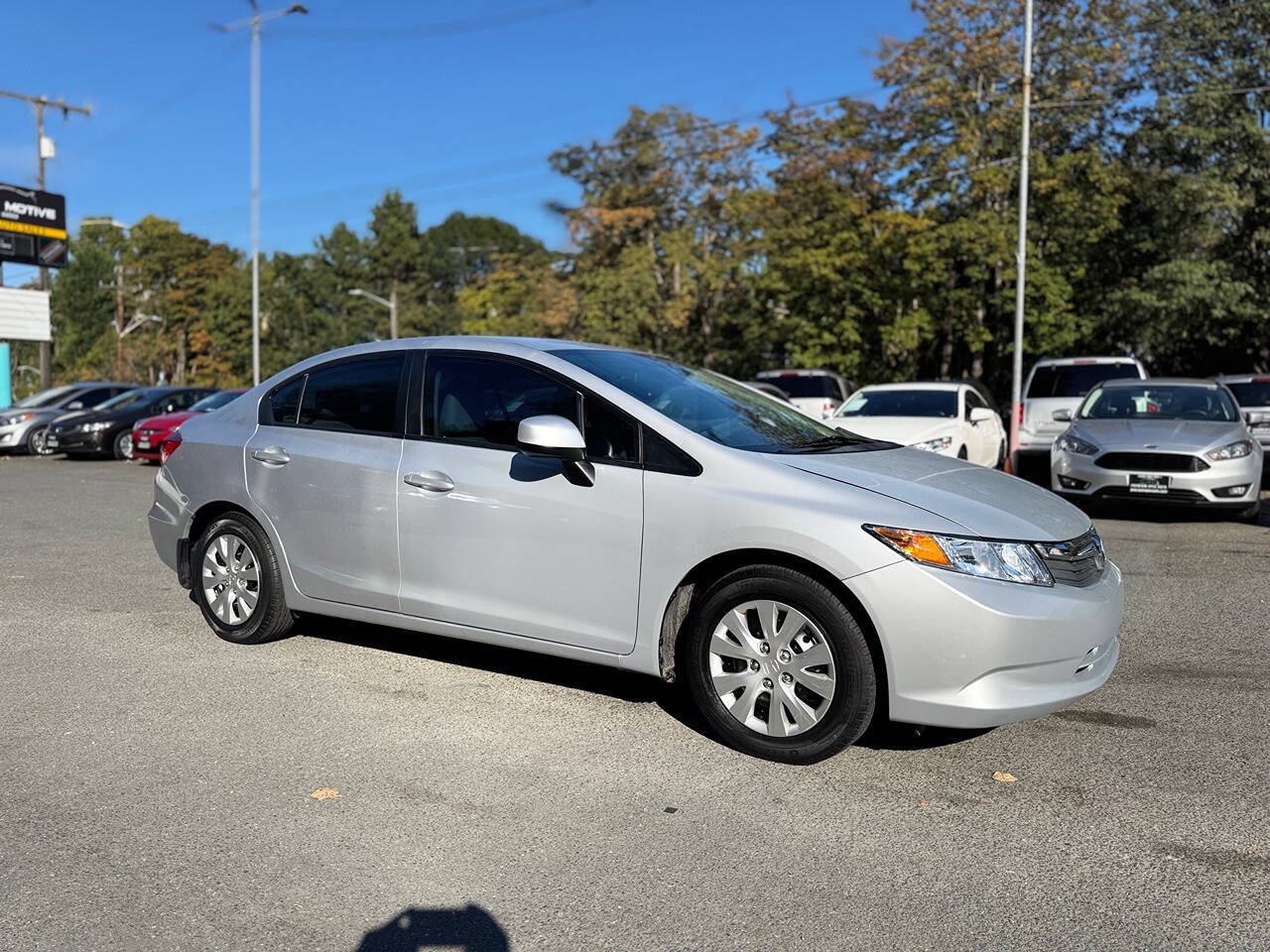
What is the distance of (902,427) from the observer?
13.2 meters

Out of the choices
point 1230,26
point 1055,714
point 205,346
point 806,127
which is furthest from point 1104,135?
point 205,346

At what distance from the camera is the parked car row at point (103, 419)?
19.5 metres

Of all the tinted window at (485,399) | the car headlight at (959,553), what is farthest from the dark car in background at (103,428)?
the car headlight at (959,553)

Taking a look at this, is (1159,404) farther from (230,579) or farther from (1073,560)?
(230,579)

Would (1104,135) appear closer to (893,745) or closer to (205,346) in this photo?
(893,745)

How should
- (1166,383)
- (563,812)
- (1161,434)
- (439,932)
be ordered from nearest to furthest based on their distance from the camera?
Answer: (439,932) → (563,812) → (1161,434) → (1166,383)

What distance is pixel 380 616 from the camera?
5391 mm

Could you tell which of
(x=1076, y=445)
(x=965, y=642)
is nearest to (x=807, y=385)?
(x=1076, y=445)

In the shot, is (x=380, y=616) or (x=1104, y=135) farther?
(x=1104, y=135)

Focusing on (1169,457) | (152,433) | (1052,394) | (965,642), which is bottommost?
(965,642)

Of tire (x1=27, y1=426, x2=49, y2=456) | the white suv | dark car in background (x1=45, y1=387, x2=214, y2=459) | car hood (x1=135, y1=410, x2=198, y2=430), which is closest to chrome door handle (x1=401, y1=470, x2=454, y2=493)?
the white suv

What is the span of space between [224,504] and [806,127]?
30436 mm

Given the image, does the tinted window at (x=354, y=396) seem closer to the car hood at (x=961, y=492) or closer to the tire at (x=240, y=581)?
the tire at (x=240, y=581)

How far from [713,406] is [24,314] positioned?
1508 inches
